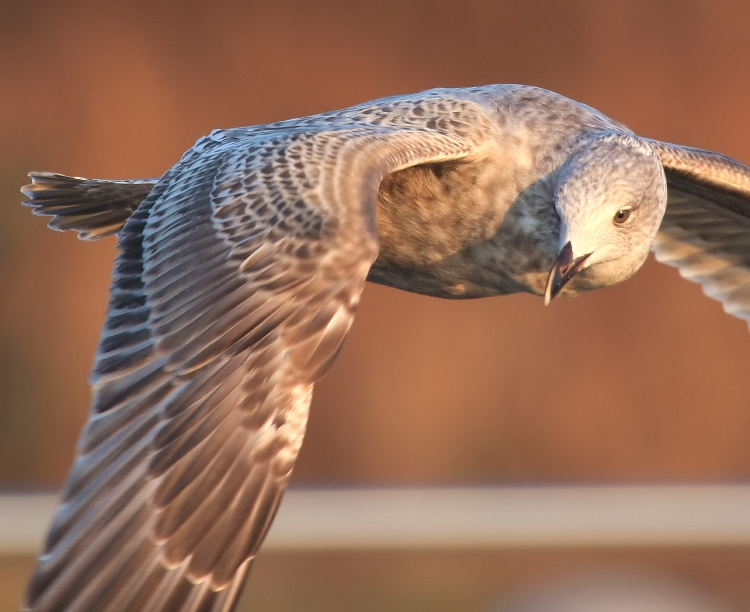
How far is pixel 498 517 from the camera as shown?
8.99 meters

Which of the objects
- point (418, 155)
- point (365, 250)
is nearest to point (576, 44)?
point (418, 155)

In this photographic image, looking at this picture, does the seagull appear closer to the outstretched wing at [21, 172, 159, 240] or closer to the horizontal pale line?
the outstretched wing at [21, 172, 159, 240]

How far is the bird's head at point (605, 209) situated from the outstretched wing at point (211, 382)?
0.54 meters

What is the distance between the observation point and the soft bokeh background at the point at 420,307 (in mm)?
9195

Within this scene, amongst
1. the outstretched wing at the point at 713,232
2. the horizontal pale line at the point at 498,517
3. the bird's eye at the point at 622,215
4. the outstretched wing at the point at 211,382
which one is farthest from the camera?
the horizontal pale line at the point at 498,517

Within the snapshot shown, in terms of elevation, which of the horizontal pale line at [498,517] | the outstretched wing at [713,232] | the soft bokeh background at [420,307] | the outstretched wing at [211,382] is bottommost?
the horizontal pale line at [498,517]

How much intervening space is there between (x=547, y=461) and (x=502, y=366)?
67cm

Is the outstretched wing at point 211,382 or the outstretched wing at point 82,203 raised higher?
the outstretched wing at point 211,382

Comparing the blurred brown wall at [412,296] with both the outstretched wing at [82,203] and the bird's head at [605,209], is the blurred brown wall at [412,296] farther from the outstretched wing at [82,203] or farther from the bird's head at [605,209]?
the bird's head at [605,209]

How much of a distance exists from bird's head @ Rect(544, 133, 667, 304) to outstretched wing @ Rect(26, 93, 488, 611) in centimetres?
54

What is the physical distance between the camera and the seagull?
12.1 ft

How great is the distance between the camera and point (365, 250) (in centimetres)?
393

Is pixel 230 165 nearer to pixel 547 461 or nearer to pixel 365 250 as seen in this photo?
pixel 365 250

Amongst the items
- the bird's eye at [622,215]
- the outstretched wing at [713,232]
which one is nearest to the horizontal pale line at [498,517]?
the outstretched wing at [713,232]
